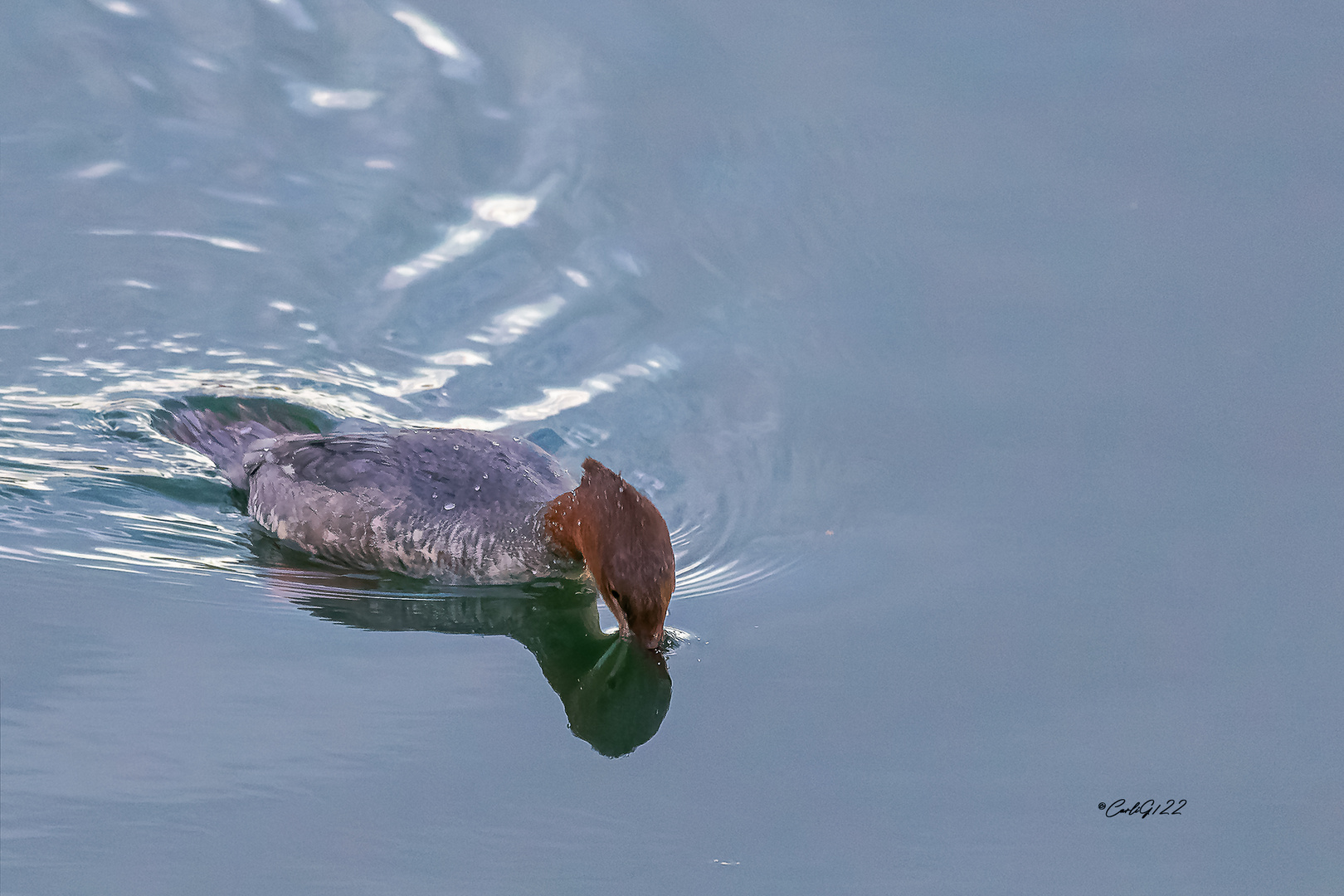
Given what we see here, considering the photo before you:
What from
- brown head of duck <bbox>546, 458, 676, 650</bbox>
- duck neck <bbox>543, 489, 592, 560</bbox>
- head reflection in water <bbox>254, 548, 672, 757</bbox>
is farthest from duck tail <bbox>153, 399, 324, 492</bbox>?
brown head of duck <bbox>546, 458, 676, 650</bbox>

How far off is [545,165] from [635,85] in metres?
0.96

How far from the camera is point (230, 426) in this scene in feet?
29.1

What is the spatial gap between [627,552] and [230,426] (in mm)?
3147

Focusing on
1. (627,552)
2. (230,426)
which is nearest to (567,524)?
(627,552)

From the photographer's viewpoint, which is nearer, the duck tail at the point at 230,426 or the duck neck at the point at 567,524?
the duck neck at the point at 567,524

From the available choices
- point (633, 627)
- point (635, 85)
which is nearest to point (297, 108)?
point (635, 85)

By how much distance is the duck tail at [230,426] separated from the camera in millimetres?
8727

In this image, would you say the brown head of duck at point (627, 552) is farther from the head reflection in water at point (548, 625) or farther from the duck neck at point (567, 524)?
the head reflection in water at point (548, 625)

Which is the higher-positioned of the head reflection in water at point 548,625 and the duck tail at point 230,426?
the duck tail at point 230,426

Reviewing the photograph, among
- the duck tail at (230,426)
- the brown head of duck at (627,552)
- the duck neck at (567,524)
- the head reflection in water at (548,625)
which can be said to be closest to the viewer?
the head reflection in water at (548,625)

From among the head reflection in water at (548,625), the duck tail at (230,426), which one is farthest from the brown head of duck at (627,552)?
the duck tail at (230,426)

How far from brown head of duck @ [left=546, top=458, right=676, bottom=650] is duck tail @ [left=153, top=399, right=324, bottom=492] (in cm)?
242

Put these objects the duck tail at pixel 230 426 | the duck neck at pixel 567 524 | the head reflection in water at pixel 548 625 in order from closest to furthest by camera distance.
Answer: the head reflection in water at pixel 548 625 → the duck neck at pixel 567 524 → the duck tail at pixel 230 426

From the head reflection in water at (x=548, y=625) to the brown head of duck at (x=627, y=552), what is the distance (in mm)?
188
